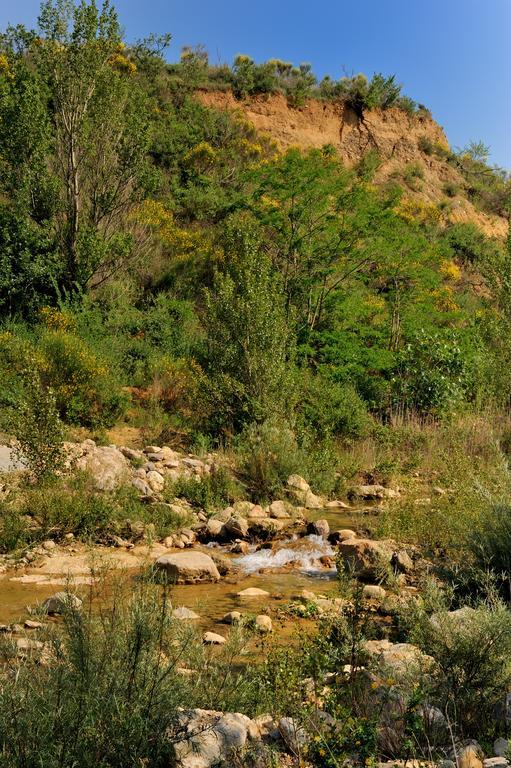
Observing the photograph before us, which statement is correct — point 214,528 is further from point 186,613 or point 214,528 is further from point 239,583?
point 186,613

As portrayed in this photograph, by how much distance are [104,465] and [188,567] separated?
3063mm

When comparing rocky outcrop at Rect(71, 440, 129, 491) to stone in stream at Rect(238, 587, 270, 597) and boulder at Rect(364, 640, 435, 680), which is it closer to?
stone in stream at Rect(238, 587, 270, 597)

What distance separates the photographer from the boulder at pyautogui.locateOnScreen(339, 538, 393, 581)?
6754mm

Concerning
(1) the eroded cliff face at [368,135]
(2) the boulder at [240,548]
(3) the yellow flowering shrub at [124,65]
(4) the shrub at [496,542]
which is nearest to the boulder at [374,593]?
(4) the shrub at [496,542]

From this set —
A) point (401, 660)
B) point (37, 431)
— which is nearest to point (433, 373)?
point (37, 431)

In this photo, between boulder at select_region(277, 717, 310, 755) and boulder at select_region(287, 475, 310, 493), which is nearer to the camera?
boulder at select_region(277, 717, 310, 755)

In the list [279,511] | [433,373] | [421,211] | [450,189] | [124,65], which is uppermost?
[124,65]

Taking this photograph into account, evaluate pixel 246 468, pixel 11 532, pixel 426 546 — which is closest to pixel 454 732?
pixel 426 546

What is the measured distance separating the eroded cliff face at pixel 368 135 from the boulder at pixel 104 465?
971 inches

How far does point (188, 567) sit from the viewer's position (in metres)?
6.97

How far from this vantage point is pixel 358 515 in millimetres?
9539

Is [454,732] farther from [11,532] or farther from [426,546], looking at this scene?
[11,532]

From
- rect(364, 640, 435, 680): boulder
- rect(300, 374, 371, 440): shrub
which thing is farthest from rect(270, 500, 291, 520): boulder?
rect(364, 640, 435, 680): boulder

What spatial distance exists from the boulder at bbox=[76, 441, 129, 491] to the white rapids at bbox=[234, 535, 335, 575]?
2.09m
